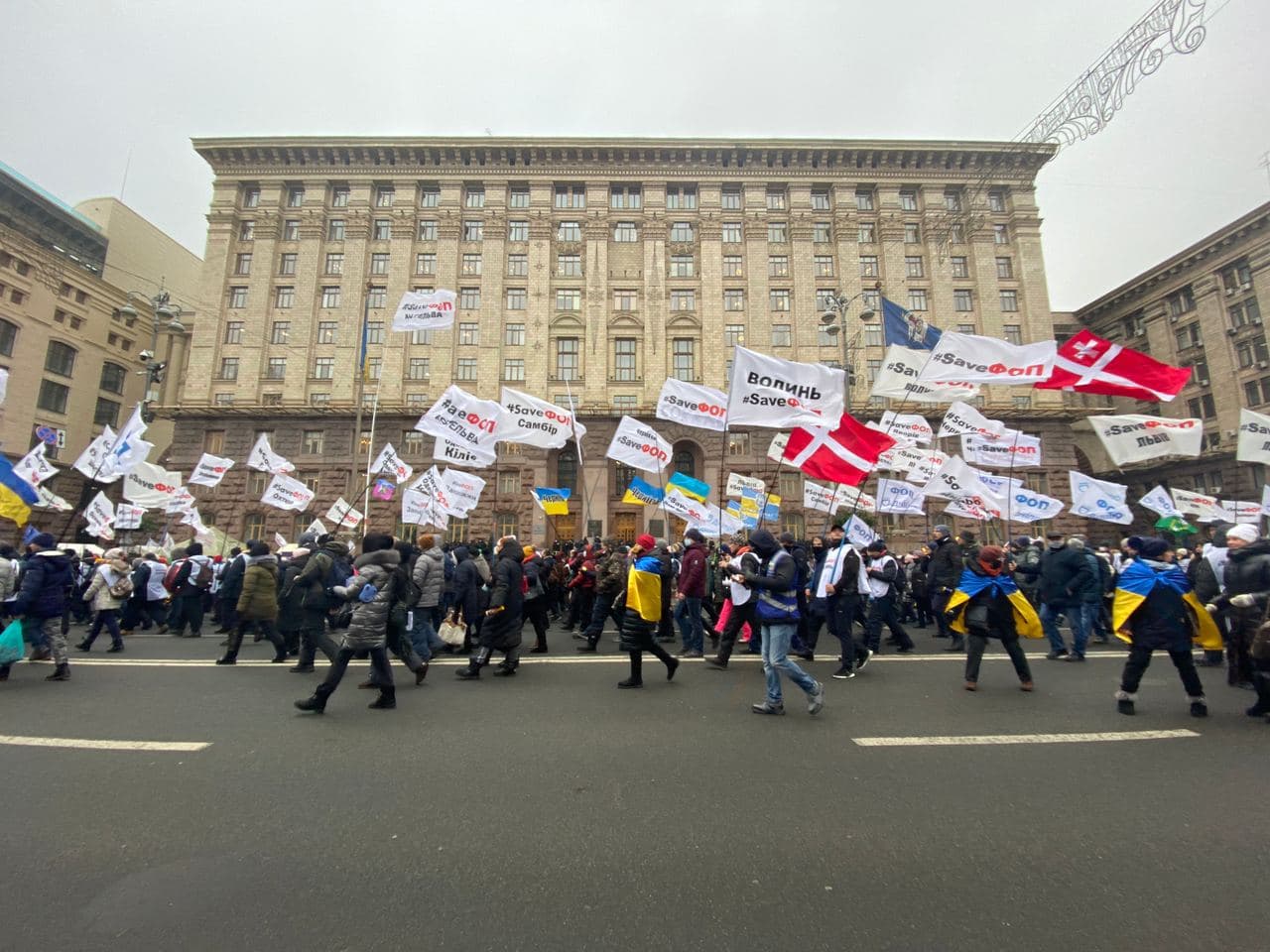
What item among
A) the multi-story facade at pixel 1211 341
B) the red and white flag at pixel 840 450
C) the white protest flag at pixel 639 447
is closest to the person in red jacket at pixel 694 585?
the red and white flag at pixel 840 450

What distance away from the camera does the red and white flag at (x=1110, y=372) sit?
388 inches

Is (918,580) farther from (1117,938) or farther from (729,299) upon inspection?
(729,299)

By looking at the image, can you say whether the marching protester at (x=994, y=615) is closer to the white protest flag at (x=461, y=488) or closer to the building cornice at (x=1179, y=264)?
the white protest flag at (x=461, y=488)

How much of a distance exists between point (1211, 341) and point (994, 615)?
1892 inches

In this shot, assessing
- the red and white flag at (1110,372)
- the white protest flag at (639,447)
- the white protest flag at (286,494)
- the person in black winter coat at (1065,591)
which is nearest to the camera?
the person in black winter coat at (1065,591)

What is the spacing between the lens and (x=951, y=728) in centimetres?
541

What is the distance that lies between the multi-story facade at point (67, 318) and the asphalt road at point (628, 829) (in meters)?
39.2

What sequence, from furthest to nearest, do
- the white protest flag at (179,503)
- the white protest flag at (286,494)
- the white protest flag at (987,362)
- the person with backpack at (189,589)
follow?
the white protest flag at (179,503)
the white protest flag at (286,494)
the person with backpack at (189,589)
the white protest flag at (987,362)

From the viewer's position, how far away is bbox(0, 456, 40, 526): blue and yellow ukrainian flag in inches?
438

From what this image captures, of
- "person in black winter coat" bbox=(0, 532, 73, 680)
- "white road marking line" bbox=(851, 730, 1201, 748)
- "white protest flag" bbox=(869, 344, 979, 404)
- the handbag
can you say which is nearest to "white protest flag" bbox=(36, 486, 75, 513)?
"person in black winter coat" bbox=(0, 532, 73, 680)

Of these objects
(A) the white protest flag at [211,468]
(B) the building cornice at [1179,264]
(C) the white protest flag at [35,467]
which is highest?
(B) the building cornice at [1179,264]

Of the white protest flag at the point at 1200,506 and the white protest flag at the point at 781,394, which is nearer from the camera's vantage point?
the white protest flag at the point at 781,394

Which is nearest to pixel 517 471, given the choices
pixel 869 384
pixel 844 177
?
pixel 869 384

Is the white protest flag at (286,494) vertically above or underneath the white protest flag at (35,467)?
underneath
